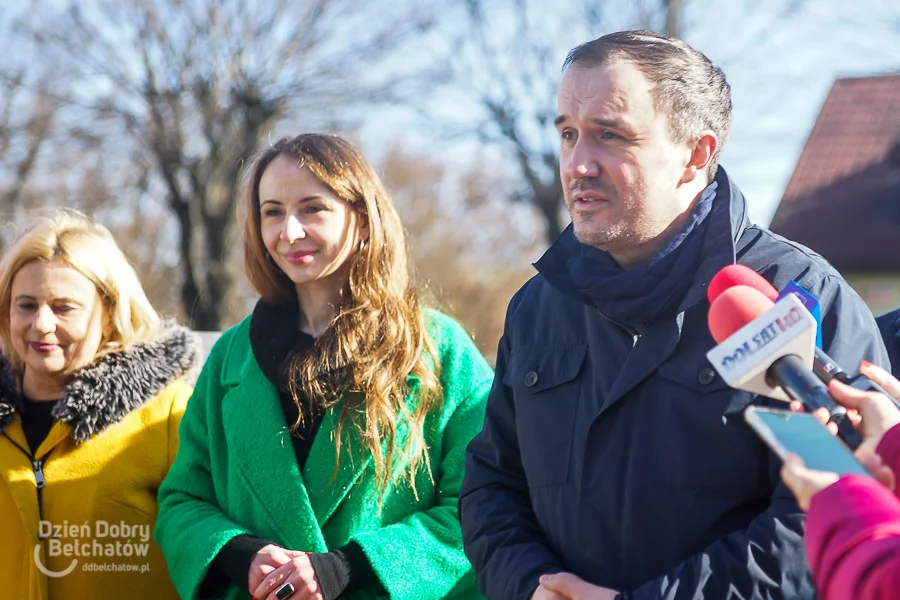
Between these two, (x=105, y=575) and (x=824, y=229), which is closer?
(x=105, y=575)

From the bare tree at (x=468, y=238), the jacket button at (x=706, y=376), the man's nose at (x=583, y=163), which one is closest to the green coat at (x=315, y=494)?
the man's nose at (x=583, y=163)

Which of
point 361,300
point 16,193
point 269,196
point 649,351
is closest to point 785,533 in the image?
point 649,351

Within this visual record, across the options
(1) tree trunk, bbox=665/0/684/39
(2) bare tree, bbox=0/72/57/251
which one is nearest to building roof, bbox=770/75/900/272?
(1) tree trunk, bbox=665/0/684/39

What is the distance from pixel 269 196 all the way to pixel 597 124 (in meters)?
1.33

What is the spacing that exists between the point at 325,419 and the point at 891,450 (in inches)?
77.3

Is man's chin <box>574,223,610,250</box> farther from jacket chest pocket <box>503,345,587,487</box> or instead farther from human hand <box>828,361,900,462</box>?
human hand <box>828,361,900,462</box>

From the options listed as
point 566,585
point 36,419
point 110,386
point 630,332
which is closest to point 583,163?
point 630,332

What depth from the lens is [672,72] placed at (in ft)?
8.86

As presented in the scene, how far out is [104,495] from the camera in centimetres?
385

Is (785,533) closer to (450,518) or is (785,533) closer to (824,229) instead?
(450,518)

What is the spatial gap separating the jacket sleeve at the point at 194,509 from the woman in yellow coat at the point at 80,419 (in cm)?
28

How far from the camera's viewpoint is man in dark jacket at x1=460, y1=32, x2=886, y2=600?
239 cm

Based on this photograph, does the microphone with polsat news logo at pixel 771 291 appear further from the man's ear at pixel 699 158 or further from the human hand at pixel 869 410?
the man's ear at pixel 699 158

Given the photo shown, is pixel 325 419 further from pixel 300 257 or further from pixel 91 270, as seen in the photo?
pixel 91 270
